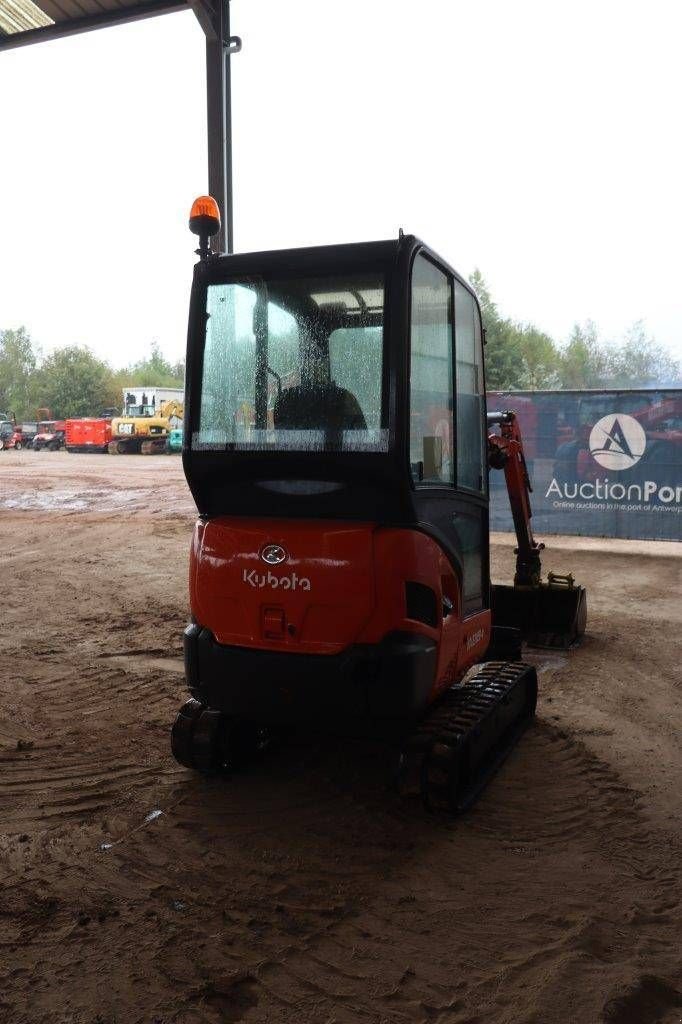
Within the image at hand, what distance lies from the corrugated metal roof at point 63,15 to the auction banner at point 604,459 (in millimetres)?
6025

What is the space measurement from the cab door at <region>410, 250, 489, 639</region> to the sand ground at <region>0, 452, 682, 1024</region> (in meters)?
1.06

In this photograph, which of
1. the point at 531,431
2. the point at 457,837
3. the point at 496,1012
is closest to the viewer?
the point at 496,1012

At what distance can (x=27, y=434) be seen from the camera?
40406 millimetres

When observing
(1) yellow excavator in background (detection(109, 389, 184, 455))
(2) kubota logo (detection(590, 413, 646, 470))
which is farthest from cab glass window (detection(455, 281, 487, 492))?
(1) yellow excavator in background (detection(109, 389, 184, 455))

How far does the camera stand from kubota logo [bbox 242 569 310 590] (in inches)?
152

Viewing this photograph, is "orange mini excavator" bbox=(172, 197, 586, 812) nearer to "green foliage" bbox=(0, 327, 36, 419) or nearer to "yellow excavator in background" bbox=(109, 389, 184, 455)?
"yellow excavator in background" bbox=(109, 389, 184, 455)

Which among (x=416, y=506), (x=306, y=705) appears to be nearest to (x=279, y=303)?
(x=416, y=506)

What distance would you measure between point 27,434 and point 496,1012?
135 ft

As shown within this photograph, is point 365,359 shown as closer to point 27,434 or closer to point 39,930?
point 39,930

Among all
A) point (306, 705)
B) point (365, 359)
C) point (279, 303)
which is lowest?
point (306, 705)

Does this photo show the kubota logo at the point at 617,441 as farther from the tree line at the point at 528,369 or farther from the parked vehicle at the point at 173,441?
the tree line at the point at 528,369

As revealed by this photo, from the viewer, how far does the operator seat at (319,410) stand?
379 cm

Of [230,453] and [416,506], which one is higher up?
[230,453]

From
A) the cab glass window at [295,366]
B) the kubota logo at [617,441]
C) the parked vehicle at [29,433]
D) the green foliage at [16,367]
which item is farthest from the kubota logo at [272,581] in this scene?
the green foliage at [16,367]
